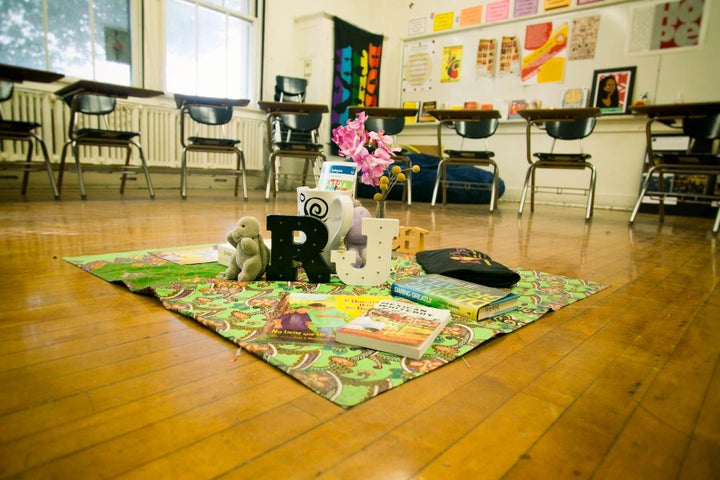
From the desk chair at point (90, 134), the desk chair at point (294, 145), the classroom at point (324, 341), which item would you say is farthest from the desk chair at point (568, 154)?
the desk chair at point (90, 134)

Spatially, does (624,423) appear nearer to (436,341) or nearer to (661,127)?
(436,341)

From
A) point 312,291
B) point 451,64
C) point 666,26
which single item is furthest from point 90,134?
point 666,26

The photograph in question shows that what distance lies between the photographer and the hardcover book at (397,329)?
729 mm

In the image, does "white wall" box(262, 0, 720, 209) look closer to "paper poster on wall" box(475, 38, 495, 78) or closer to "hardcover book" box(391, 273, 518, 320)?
"paper poster on wall" box(475, 38, 495, 78)

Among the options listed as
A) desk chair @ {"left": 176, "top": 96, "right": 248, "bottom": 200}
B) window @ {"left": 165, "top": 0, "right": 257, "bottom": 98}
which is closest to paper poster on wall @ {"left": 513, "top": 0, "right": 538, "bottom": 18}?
window @ {"left": 165, "top": 0, "right": 257, "bottom": 98}

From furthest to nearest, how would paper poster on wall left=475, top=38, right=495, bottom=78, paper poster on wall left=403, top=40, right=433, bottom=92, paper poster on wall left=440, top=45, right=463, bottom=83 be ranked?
paper poster on wall left=403, top=40, right=433, bottom=92 < paper poster on wall left=440, top=45, right=463, bottom=83 < paper poster on wall left=475, top=38, right=495, bottom=78

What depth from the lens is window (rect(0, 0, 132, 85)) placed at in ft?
11.5

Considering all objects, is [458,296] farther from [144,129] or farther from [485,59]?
[485,59]

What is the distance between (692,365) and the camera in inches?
29.5

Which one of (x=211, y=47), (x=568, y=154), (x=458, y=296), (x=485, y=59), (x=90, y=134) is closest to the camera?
(x=458, y=296)

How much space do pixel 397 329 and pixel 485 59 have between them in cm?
518

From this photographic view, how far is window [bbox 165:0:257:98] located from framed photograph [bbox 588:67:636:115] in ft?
12.1

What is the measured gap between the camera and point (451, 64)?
5516 millimetres

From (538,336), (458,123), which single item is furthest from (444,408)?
(458,123)
